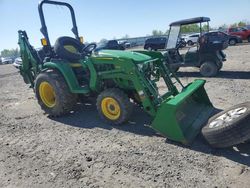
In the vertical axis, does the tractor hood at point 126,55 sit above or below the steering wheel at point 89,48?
below

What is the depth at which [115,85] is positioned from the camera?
611 cm

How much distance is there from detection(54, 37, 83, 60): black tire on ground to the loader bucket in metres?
2.62

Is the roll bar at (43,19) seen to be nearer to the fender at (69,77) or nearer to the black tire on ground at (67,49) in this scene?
the black tire on ground at (67,49)

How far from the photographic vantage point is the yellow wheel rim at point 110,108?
5.72 meters

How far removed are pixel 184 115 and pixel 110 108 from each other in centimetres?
148

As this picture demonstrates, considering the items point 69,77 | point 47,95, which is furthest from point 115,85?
point 47,95

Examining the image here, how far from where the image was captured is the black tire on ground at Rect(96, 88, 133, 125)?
561cm

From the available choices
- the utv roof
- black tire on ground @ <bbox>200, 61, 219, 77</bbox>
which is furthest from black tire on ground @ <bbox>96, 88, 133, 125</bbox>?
the utv roof

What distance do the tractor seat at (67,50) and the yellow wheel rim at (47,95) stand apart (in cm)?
81

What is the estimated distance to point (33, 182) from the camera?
13.6ft

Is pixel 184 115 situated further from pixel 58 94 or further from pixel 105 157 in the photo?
pixel 58 94

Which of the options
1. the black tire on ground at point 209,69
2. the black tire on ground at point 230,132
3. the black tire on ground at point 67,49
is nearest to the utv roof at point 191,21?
the black tire on ground at point 209,69

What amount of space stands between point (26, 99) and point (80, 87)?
12.5 feet

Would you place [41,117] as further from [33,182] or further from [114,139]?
[33,182]
